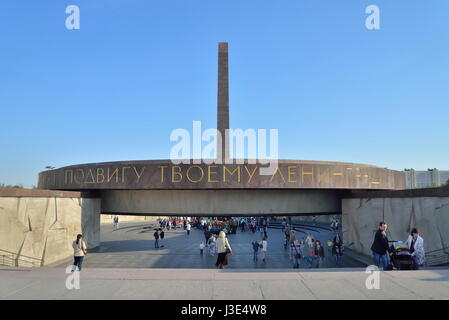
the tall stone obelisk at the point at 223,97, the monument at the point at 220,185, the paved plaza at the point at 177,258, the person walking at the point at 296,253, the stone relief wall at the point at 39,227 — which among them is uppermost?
the tall stone obelisk at the point at 223,97

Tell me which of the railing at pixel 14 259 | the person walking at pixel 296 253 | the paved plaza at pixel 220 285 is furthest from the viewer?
the person walking at pixel 296 253

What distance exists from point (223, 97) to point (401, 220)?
14.4 meters

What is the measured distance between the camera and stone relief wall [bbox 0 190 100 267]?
13.8m

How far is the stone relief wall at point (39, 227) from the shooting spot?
13773 mm

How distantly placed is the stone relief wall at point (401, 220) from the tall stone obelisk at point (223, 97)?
893 cm

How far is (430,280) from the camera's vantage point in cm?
721

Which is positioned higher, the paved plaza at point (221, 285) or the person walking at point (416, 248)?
the person walking at point (416, 248)

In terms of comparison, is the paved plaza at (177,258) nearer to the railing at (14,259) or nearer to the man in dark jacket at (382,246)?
the railing at (14,259)

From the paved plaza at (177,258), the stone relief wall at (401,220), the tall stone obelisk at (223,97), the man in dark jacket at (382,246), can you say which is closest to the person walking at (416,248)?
the man in dark jacket at (382,246)

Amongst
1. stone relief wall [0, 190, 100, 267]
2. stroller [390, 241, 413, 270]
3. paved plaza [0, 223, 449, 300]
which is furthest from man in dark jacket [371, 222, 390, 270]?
stone relief wall [0, 190, 100, 267]

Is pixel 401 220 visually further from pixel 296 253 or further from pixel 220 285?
pixel 220 285

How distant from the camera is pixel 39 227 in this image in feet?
49.8
